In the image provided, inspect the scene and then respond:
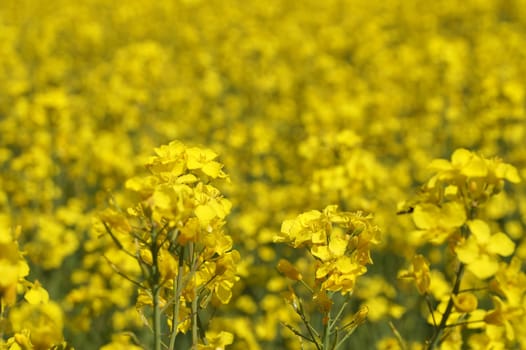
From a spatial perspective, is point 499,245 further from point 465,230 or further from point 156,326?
point 156,326

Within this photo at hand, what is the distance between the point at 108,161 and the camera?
5.33 m

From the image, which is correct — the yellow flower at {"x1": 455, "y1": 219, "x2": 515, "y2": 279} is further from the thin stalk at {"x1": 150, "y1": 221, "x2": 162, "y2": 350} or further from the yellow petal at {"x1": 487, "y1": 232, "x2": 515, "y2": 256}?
the thin stalk at {"x1": 150, "y1": 221, "x2": 162, "y2": 350}

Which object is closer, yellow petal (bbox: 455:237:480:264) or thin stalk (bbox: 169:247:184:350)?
yellow petal (bbox: 455:237:480:264)

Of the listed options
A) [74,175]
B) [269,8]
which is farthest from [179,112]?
[269,8]

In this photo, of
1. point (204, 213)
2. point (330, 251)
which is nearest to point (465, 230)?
point (330, 251)

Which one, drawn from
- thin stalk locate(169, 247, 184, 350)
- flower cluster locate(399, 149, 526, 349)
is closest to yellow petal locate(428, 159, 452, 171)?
flower cluster locate(399, 149, 526, 349)

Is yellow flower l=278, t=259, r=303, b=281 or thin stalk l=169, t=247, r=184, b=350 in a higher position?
thin stalk l=169, t=247, r=184, b=350

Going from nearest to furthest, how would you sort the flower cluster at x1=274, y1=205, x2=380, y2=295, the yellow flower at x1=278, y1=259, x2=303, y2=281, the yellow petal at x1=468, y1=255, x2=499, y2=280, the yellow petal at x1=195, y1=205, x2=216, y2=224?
the yellow petal at x1=468, y1=255, x2=499, y2=280, the yellow petal at x1=195, y1=205, x2=216, y2=224, the flower cluster at x1=274, y1=205, x2=380, y2=295, the yellow flower at x1=278, y1=259, x2=303, y2=281

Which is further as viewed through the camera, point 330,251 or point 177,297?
point 330,251

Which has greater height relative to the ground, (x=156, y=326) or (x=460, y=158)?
(x=460, y=158)

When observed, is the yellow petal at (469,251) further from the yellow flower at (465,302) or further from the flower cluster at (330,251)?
the flower cluster at (330,251)

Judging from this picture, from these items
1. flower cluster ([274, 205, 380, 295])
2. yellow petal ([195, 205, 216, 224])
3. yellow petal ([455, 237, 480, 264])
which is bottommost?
flower cluster ([274, 205, 380, 295])

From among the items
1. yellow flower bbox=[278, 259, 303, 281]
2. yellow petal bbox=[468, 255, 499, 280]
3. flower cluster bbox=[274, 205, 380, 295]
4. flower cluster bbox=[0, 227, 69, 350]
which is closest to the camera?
flower cluster bbox=[0, 227, 69, 350]

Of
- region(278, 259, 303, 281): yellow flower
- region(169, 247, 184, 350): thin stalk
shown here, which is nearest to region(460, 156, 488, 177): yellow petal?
region(278, 259, 303, 281): yellow flower
